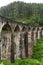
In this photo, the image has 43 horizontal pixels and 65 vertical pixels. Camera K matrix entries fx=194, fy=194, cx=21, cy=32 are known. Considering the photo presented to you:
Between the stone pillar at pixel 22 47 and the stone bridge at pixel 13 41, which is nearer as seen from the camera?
the stone bridge at pixel 13 41

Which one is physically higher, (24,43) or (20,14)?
(20,14)

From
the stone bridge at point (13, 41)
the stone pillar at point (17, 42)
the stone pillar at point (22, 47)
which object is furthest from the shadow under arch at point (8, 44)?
the stone pillar at point (22, 47)

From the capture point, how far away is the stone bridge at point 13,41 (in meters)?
13.6

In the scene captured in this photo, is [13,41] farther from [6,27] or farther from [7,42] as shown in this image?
[6,27]

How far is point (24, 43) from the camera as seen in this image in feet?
61.1

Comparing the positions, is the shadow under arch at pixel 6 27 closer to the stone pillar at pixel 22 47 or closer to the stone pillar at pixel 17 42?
the stone pillar at pixel 17 42

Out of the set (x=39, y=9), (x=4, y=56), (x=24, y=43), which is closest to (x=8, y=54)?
(x=4, y=56)

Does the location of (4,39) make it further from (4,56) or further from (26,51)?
(26,51)

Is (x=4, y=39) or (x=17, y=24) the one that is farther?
(x=17, y=24)

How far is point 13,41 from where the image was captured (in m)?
15.3

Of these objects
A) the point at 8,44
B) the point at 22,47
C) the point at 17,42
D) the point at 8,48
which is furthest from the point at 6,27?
the point at 22,47

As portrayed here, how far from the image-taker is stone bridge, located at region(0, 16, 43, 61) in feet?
44.5

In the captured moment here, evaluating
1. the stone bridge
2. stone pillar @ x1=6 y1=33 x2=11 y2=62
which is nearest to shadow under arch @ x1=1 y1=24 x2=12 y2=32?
the stone bridge

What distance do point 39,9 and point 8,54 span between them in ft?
201
